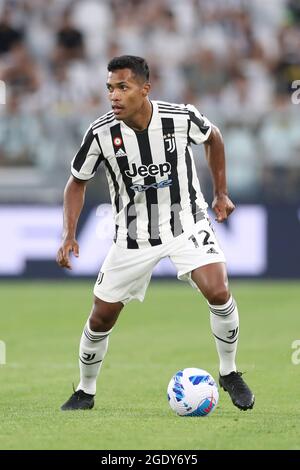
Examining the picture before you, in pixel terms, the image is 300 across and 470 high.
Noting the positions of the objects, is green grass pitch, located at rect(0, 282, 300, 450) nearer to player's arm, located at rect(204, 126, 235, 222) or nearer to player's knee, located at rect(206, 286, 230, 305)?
player's knee, located at rect(206, 286, 230, 305)

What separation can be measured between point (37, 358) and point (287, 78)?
1007cm

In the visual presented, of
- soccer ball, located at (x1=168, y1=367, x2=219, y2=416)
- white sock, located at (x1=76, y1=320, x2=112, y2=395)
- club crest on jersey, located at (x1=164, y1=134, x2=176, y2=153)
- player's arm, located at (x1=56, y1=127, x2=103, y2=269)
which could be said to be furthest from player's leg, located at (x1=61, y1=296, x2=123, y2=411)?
club crest on jersey, located at (x1=164, y1=134, x2=176, y2=153)

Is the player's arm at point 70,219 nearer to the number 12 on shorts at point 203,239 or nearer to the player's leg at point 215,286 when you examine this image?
the player's leg at point 215,286

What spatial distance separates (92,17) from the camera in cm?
1980

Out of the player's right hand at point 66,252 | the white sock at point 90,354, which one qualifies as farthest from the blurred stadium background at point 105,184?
A: the player's right hand at point 66,252

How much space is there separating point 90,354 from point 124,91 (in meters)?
1.79

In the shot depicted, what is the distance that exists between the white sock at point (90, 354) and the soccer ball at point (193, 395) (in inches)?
25.2

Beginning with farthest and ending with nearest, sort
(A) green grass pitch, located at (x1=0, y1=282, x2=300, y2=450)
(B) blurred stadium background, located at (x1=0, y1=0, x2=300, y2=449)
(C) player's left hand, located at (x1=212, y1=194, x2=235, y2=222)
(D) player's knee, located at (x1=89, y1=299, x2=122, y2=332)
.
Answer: (B) blurred stadium background, located at (x1=0, y1=0, x2=300, y2=449) → (C) player's left hand, located at (x1=212, y1=194, x2=235, y2=222) → (D) player's knee, located at (x1=89, y1=299, x2=122, y2=332) → (A) green grass pitch, located at (x1=0, y1=282, x2=300, y2=450)

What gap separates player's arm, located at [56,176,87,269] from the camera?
23.2ft

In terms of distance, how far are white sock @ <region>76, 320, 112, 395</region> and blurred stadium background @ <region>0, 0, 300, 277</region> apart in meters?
9.07

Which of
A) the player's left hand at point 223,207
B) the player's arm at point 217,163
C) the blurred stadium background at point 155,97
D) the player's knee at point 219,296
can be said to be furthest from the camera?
the blurred stadium background at point 155,97

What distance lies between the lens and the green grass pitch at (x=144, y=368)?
19.9 ft
